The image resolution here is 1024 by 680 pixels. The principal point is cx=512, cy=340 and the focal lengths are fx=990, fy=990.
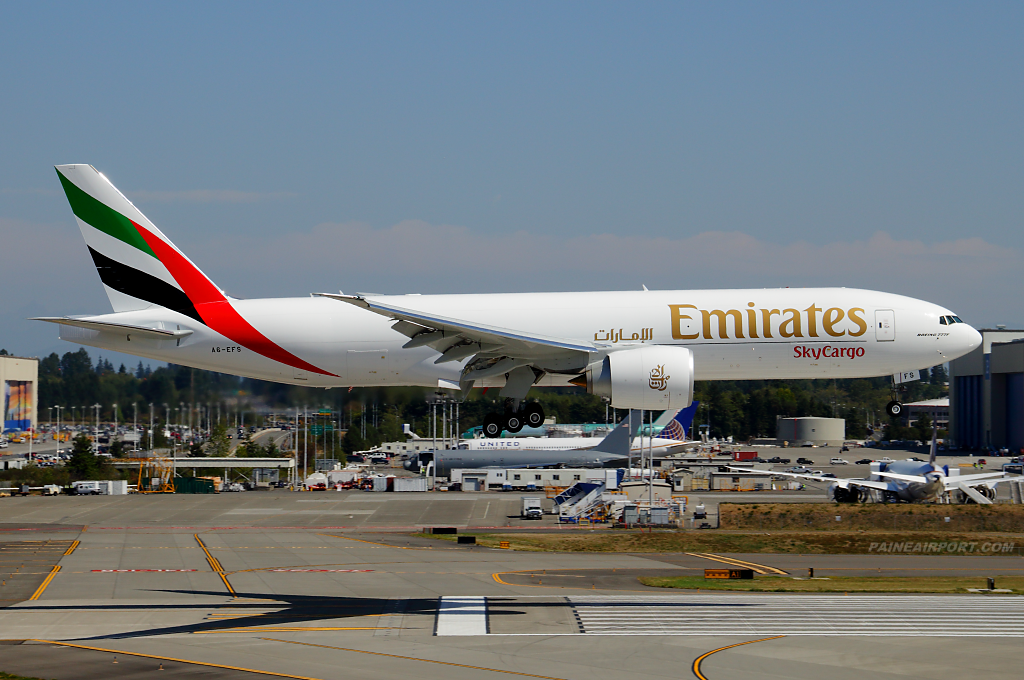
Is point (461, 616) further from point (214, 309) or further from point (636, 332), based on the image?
point (214, 309)

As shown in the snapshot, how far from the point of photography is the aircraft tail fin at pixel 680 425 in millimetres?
104312

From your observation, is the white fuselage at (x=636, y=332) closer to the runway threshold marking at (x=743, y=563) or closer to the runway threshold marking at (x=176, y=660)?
the runway threshold marking at (x=743, y=563)

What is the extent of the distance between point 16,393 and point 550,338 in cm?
15370

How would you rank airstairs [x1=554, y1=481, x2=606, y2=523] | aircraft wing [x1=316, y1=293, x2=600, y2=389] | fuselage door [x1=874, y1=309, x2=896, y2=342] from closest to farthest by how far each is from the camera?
aircraft wing [x1=316, y1=293, x2=600, y2=389], fuselage door [x1=874, y1=309, x2=896, y2=342], airstairs [x1=554, y1=481, x2=606, y2=523]

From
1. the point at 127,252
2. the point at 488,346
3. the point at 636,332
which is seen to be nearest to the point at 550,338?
the point at 488,346

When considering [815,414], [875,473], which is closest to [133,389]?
[875,473]

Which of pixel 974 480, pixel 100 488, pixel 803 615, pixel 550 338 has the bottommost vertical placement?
pixel 100 488

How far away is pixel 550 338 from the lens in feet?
120

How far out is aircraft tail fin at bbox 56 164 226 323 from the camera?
40.1 m

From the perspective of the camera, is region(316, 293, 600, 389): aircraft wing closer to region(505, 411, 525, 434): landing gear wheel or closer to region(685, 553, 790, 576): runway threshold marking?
region(505, 411, 525, 434): landing gear wheel

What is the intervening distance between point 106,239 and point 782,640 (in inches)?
1203

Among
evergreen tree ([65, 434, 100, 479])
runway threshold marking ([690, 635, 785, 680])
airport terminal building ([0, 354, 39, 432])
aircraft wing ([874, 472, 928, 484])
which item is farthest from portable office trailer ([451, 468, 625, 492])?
airport terminal building ([0, 354, 39, 432])

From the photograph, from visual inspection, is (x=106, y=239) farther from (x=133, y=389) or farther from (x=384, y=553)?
(x=384, y=553)

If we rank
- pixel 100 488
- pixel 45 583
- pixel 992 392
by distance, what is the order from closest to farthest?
pixel 45 583 < pixel 100 488 < pixel 992 392
